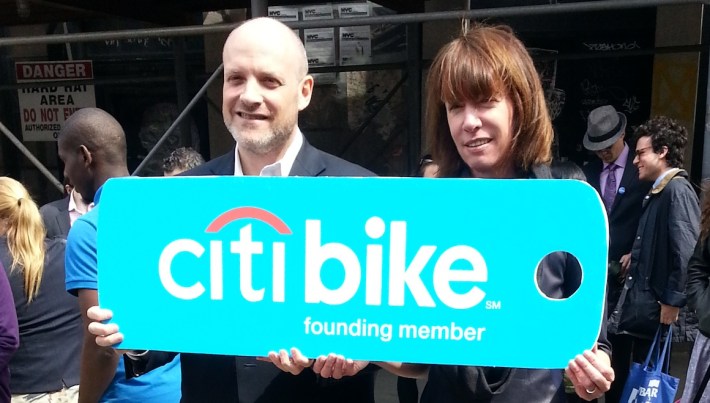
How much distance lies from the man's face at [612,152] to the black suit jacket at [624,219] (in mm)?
187

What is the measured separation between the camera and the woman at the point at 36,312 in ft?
7.56

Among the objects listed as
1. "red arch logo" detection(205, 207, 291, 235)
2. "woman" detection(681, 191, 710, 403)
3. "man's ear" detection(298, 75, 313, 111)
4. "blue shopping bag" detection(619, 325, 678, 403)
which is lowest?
"blue shopping bag" detection(619, 325, 678, 403)

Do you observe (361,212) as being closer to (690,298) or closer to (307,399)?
(307,399)

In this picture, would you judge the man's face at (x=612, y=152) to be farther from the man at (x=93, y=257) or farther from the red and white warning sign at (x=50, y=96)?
the red and white warning sign at (x=50, y=96)

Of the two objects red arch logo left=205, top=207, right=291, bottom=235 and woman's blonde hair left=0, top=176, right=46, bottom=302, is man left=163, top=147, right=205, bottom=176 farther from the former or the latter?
red arch logo left=205, top=207, right=291, bottom=235

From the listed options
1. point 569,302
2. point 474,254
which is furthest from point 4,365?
point 569,302

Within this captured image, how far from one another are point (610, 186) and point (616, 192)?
10cm

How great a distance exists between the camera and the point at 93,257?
1.69m

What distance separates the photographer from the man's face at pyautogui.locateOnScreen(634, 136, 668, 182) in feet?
11.6

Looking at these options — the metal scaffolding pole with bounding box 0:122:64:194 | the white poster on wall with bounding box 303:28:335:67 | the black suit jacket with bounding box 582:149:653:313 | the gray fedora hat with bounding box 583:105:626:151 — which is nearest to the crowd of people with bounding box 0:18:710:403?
the black suit jacket with bounding box 582:149:653:313

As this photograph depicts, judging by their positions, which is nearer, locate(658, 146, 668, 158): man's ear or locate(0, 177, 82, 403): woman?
locate(0, 177, 82, 403): woman

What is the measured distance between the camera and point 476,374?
51.1 inches

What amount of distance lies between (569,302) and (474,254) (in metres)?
0.21

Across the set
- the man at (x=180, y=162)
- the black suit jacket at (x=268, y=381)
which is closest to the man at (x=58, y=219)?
the man at (x=180, y=162)
